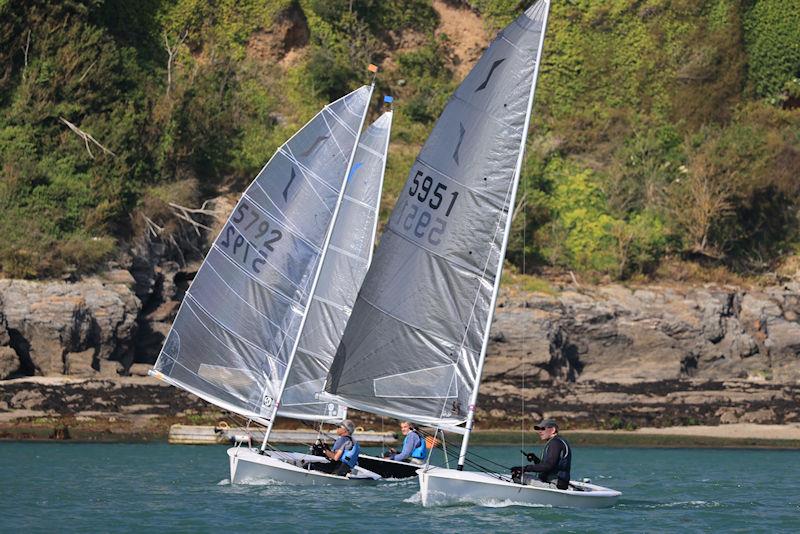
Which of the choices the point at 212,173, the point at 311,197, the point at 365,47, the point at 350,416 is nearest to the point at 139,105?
the point at 212,173

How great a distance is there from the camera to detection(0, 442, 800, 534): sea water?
60.2ft

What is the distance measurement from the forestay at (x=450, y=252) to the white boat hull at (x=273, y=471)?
2796 mm

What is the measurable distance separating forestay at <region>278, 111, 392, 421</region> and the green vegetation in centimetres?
1151

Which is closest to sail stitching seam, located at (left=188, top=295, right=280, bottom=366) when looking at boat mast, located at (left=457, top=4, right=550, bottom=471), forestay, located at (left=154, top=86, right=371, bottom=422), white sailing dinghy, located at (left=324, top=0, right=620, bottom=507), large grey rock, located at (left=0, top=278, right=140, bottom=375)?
forestay, located at (left=154, top=86, right=371, bottom=422)

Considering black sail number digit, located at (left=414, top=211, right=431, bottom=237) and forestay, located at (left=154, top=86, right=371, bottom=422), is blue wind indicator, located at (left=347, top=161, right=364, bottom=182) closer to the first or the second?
forestay, located at (left=154, top=86, right=371, bottom=422)

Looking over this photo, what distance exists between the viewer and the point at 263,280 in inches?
1005

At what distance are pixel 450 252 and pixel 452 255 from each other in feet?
0.17

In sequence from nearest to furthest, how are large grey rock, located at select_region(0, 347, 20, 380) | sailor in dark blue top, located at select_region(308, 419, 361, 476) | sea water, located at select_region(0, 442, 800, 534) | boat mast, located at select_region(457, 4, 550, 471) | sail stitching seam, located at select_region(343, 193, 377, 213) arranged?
1. sea water, located at select_region(0, 442, 800, 534)
2. boat mast, located at select_region(457, 4, 550, 471)
3. sailor in dark blue top, located at select_region(308, 419, 361, 476)
4. sail stitching seam, located at select_region(343, 193, 377, 213)
5. large grey rock, located at select_region(0, 347, 20, 380)

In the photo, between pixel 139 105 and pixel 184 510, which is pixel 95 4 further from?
pixel 184 510

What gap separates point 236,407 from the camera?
2520cm

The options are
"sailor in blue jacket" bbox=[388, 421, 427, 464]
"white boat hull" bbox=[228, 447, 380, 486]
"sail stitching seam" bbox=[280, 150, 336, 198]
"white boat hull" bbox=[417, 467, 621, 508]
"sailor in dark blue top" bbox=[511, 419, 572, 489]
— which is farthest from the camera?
"sail stitching seam" bbox=[280, 150, 336, 198]

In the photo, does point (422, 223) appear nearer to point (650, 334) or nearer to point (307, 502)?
point (307, 502)

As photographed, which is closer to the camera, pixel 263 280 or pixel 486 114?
pixel 486 114

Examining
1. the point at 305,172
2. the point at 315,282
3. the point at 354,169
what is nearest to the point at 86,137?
the point at 354,169
